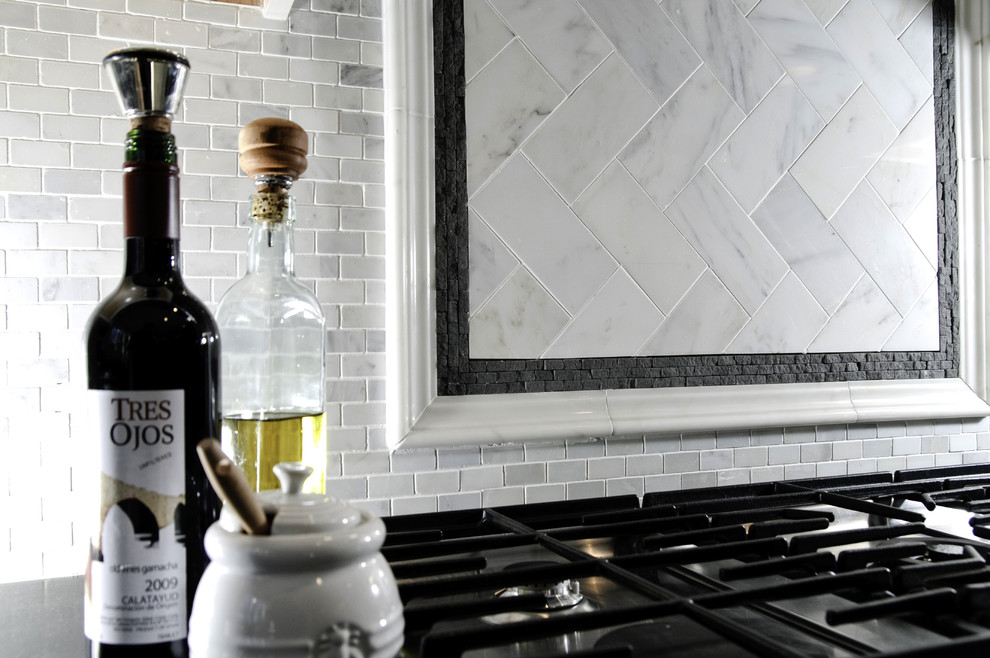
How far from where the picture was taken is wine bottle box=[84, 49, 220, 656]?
1.72 ft

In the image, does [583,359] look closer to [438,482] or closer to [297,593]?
[438,482]

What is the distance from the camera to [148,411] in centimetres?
53

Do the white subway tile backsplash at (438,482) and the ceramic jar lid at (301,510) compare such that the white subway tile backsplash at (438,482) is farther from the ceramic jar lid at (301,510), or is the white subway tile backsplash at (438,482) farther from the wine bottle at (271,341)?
the ceramic jar lid at (301,510)

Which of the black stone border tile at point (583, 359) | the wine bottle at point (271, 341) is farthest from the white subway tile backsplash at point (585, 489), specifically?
the wine bottle at point (271, 341)

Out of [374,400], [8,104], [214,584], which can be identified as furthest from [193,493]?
[8,104]

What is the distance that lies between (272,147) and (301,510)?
376 millimetres

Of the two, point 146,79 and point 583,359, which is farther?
point 583,359

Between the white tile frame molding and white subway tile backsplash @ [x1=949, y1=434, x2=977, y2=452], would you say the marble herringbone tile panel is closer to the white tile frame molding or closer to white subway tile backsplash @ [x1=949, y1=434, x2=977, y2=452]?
the white tile frame molding

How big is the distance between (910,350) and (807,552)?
1157mm

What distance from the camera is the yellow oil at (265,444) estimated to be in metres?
0.71

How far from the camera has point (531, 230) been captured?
1.52 metres

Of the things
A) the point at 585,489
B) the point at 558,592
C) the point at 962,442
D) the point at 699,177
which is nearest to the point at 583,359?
the point at 585,489

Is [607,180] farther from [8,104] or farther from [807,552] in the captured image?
[8,104]

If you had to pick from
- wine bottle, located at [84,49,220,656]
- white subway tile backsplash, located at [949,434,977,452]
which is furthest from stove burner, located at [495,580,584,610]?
white subway tile backsplash, located at [949,434,977,452]
